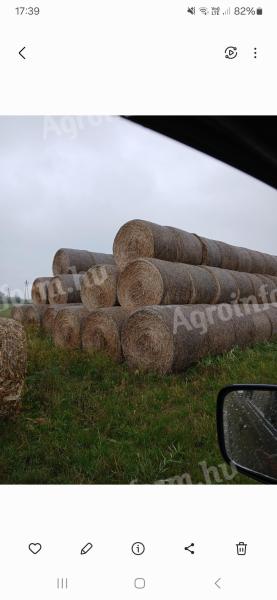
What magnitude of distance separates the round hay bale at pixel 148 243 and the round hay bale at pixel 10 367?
347 centimetres

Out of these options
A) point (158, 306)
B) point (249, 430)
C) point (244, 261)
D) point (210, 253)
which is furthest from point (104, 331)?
point (244, 261)

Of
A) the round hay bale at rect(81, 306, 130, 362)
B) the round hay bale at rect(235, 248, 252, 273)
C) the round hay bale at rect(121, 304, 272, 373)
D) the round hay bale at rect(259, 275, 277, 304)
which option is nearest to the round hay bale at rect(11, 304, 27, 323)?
the round hay bale at rect(81, 306, 130, 362)

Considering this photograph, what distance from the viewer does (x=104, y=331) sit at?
685cm

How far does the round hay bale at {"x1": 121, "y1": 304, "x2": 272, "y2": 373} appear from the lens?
5875 millimetres

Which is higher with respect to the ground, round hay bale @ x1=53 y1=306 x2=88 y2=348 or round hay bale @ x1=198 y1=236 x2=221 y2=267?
round hay bale @ x1=198 y1=236 x2=221 y2=267

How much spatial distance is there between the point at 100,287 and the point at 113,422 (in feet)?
12.3

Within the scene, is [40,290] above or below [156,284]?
below

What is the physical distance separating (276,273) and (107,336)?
8.59 metres

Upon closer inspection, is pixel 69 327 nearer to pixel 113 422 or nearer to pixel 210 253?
pixel 210 253
